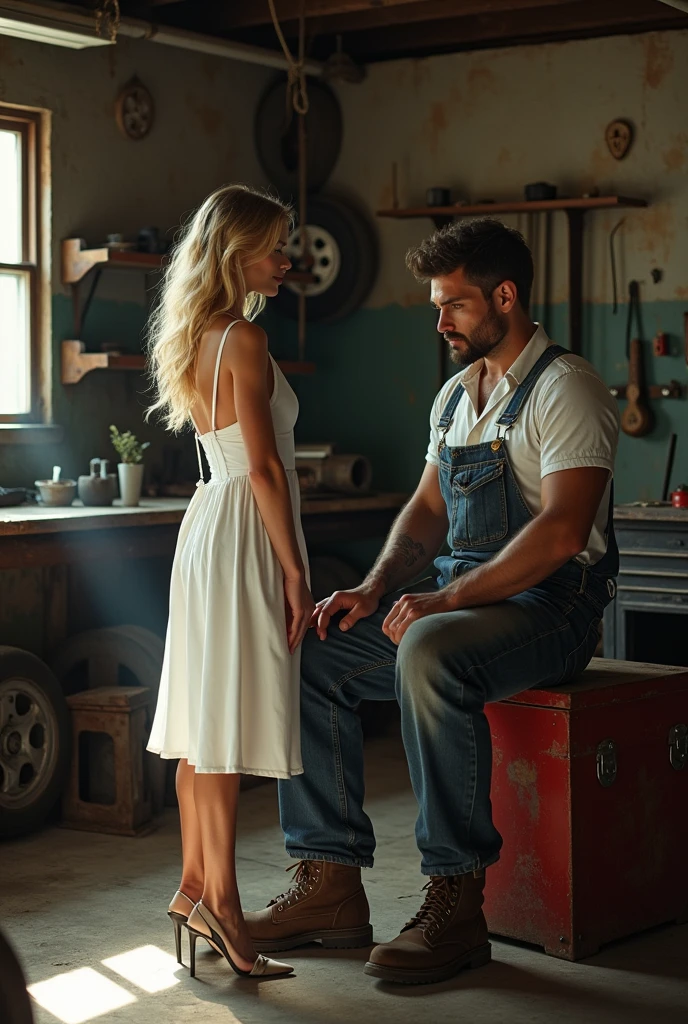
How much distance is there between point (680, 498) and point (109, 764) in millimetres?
2415

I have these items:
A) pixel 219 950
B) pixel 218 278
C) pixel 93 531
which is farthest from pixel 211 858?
pixel 93 531

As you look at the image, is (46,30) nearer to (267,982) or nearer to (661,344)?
(661,344)

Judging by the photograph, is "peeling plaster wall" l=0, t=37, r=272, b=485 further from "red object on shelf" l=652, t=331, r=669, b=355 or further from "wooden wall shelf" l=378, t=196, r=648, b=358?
"red object on shelf" l=652, t=331, r=669, b=355

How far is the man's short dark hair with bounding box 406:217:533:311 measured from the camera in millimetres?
3748

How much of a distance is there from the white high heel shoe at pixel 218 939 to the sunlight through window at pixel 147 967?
4.3 inches

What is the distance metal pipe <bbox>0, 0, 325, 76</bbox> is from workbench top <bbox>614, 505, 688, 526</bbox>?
2.64m

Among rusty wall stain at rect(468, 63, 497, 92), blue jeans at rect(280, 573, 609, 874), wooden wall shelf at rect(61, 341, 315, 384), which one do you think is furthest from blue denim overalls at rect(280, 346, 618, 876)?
rusty wall stain at rect(468, 63, 497, 92)

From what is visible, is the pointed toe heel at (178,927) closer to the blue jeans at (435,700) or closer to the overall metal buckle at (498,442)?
the blue jeans at (435,700)

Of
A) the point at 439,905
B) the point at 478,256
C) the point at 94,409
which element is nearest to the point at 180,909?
the point at 439,905

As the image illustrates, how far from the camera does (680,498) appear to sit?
554cm

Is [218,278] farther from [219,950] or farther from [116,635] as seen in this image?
[116,635]

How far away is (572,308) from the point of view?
20.6 ft

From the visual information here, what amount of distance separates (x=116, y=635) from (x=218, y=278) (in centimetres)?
230

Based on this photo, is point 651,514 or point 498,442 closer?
point 498,442
